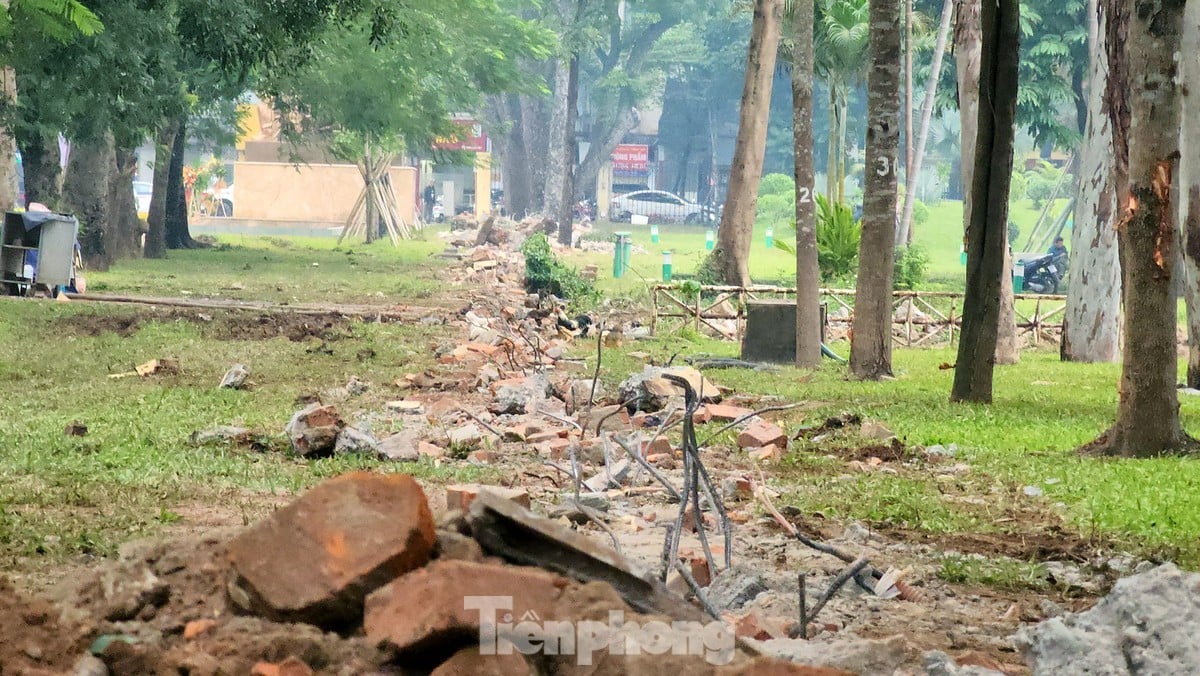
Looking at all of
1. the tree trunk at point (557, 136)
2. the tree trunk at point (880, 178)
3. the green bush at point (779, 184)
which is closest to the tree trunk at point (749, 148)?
the tree trunk at point (880, 178)

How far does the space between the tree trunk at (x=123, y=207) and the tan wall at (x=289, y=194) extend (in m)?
20.6

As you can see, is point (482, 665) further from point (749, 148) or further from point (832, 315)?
point (749, 148)

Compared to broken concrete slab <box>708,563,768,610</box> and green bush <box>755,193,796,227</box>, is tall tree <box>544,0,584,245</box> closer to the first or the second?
green bush <box>755,193,796,227</box>

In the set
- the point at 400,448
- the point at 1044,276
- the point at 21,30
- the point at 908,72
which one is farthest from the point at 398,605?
the point at 1044,276

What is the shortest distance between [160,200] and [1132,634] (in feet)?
115

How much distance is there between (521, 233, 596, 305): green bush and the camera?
2727 centimetres

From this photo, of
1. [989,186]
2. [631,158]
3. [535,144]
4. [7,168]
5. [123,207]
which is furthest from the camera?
[631,158]

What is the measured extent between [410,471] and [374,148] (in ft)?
133

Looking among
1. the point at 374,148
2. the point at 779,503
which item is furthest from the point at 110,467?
the point at 374,148

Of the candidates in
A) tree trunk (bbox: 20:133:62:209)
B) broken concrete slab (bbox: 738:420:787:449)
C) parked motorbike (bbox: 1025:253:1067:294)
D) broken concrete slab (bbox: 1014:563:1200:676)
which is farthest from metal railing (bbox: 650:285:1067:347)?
broken concrete slab (bbox: 1014:563:1200:676)

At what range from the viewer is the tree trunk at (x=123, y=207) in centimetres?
3191

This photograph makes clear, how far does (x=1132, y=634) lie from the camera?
14.5 feet

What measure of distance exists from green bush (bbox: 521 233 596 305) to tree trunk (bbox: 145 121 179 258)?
10656mm

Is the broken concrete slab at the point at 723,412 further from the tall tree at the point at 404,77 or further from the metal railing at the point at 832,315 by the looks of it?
the tall tree at the point at 404,77
